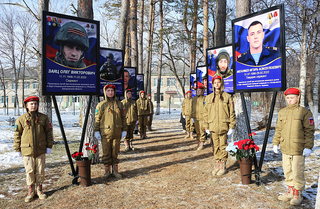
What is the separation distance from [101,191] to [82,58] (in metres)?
2.91

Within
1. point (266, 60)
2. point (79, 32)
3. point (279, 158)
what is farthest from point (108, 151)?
point (279, 158)

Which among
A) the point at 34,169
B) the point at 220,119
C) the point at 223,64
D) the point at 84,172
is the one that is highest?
the point at 223,64

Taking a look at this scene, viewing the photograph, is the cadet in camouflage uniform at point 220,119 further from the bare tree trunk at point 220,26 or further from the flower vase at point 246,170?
the bare tree trunk at point 220,26

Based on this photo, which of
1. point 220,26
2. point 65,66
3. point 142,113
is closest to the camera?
point 65,66

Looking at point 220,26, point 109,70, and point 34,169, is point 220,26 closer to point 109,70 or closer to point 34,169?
point 109,70

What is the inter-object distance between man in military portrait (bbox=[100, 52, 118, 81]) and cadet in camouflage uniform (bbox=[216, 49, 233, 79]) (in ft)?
11.6

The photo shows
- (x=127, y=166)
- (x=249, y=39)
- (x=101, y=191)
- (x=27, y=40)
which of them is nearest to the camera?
(x=101, y=191)

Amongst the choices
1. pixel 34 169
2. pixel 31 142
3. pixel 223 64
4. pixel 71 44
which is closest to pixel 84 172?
pixel 34 169

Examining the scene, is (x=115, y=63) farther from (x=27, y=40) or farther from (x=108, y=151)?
(x=27, y=40)

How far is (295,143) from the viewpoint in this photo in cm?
366

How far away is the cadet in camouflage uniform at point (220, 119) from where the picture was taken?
4.90m

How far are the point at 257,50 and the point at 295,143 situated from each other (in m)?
2.09

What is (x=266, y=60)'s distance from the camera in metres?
4.49

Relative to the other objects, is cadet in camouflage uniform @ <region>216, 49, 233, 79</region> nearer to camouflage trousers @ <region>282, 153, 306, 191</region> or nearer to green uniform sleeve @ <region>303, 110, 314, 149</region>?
green uniform sleeve @ <region>303, 110, 314, 149</region>
